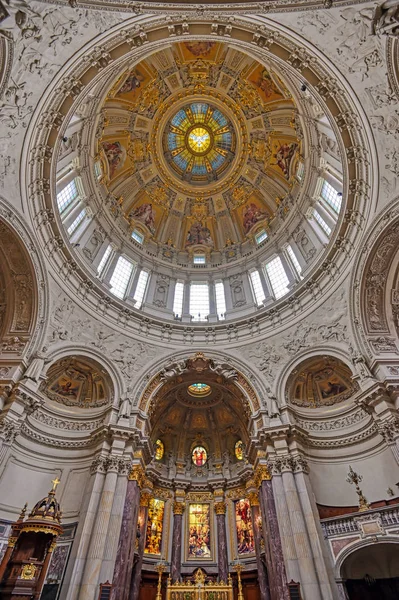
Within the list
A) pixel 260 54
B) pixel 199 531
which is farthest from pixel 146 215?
pixel 199 531

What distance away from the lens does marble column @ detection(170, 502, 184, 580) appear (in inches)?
734

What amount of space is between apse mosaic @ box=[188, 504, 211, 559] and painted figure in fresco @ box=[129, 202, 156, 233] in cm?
2114

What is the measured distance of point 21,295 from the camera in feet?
55.4

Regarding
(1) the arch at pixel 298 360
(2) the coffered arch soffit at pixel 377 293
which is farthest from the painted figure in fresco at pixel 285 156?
(1) the arch at pixel 298 360

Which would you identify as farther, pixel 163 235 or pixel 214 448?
pixel 163 235

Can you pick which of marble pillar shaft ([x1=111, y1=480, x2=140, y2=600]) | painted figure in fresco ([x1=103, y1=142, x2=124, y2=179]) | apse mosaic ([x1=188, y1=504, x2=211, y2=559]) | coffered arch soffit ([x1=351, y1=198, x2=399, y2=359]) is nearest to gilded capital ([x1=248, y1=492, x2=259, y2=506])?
apse mosaic ([x1=188, y1=504, x2=211, y2=559])

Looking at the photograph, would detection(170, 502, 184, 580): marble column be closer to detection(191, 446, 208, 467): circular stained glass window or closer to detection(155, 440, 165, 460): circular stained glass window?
detection(191, 446, 208, 467): circular stained glass window

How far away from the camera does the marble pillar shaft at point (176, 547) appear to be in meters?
18.6

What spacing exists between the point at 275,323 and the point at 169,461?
11781mm

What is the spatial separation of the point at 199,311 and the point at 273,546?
1483cm

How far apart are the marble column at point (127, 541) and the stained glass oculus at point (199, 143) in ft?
82.4

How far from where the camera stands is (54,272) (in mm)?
18047

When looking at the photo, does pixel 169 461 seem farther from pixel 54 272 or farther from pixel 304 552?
pixel 54 272

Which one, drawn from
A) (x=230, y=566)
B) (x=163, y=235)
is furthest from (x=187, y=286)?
(x=230, y=566)
